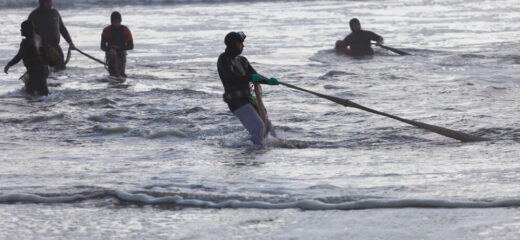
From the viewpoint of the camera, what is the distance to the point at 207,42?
24.6m

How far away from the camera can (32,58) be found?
14375mm

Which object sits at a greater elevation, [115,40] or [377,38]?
[115,40]

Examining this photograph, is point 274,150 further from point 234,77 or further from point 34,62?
point 34,62

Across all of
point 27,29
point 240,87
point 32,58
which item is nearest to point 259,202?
point 240,87

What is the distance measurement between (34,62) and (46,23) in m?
2.94

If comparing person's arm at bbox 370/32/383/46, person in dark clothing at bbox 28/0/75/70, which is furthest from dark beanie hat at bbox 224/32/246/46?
person's arm at bbox 370/32/383/46

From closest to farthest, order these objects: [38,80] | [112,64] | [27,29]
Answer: [27,29], [38,80], [112,64]

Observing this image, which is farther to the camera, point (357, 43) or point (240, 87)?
point (357, 43)

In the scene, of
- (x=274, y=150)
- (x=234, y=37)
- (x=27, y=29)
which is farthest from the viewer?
(x=27, y=29)

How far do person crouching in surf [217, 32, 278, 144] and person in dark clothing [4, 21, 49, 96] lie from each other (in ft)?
16.7

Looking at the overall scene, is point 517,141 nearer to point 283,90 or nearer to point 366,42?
point 283,90

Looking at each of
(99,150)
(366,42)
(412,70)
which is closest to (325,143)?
(99,150)

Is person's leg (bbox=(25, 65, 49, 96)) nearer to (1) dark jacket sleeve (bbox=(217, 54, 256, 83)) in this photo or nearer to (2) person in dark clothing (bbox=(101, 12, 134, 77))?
(2) person in dark clothing (bbox=(101, 12, 134, 77))

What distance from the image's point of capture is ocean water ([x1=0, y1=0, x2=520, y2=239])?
662 cm
